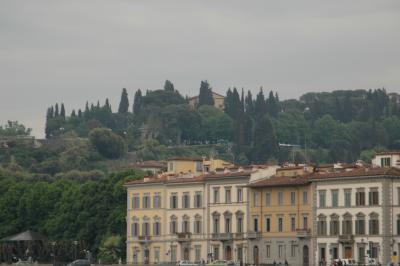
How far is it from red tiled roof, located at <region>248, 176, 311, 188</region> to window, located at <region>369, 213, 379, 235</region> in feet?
26.1

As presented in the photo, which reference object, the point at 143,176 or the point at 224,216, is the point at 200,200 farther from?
the point at 143,176

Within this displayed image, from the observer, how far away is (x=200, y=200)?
13325 centimetres

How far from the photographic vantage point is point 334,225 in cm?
12012

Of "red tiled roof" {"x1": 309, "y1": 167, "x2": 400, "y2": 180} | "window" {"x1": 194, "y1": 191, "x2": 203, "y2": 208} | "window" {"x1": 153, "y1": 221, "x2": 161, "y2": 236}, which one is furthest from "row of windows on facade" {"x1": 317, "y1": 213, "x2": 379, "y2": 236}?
"window" {"x1": 153, "y1": 221, "x2": 161, "y2": 236}

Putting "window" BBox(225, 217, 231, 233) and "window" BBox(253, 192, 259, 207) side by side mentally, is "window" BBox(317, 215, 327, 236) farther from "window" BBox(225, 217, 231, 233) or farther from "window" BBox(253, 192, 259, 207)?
"window" BBox(225, 217, 231, 233)

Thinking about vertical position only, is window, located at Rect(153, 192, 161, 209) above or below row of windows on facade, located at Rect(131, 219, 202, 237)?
above

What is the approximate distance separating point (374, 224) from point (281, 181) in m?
11.7

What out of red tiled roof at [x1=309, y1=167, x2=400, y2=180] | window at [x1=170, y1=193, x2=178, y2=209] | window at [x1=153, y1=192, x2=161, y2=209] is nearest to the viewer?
red tiled roof at [x1=309, y1=167, x2=400, y2=180]

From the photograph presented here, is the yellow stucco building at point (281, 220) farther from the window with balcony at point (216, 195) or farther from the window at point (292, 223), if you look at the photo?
the window with balcony at point (216, 195)

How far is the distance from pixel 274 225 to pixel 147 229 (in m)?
17.1

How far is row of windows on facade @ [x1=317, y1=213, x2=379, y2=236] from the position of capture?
116312mm

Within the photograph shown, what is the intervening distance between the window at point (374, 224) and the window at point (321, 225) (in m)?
5.71

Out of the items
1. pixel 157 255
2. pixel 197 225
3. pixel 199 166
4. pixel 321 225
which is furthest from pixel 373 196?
pixel 199 166

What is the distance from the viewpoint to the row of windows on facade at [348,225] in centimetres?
11631
